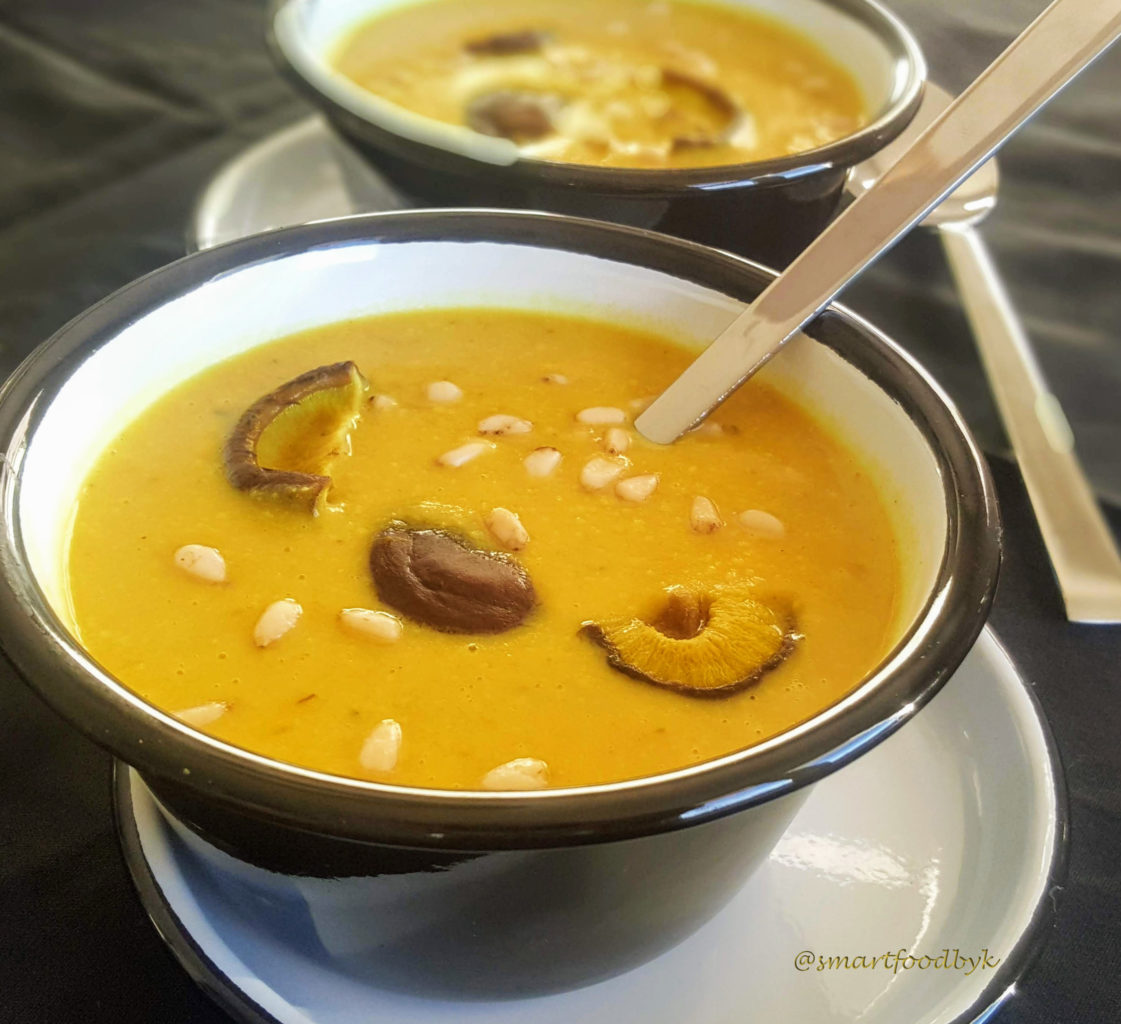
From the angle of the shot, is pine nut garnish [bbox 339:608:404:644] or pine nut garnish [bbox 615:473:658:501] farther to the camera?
pine nut garnish [bbox 615:473:658:501]

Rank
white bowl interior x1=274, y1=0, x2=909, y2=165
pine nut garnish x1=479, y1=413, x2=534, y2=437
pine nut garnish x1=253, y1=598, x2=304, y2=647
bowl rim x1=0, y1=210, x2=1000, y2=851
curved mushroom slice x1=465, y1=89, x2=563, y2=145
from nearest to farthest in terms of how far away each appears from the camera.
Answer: bowl rim x1=0, y1=210, x2=1000, y2=851, pine nut garnish x1=253, y1=598, x2=304, y2=647, pine nut garnish x1=479, y1=413, x2=534, y2=437, white bowl interior x1=274, y1=0, x2=909, y2=165, curved mushroom slice x1=465, y1=89, x2=563, y2=145

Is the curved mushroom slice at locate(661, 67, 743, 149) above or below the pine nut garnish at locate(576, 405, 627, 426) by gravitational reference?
below

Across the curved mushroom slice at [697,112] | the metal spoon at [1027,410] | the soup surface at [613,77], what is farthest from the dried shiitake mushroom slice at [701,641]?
the curved mushroom slice at [697,112]

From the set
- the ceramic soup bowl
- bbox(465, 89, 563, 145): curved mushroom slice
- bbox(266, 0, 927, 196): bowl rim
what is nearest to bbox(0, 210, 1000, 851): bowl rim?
the ceramic soup bowl

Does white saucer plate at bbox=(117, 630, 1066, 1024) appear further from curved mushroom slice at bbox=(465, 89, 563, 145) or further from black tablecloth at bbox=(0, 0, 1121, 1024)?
curved mushroom slice at bbox=(465, 89, 563, 145)

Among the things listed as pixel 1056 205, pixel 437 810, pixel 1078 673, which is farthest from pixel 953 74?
pixel 437 810

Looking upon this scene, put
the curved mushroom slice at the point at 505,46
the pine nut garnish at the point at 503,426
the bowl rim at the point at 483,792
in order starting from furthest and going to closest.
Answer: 1. the curved mushroom slice at the point at 505,46
2. the pine nut garnish at the point at 503,426
3. the bowl rim at the point at 483,792

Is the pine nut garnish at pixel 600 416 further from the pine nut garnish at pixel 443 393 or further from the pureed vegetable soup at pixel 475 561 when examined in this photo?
the pine nut garnish at pixel 443 393
